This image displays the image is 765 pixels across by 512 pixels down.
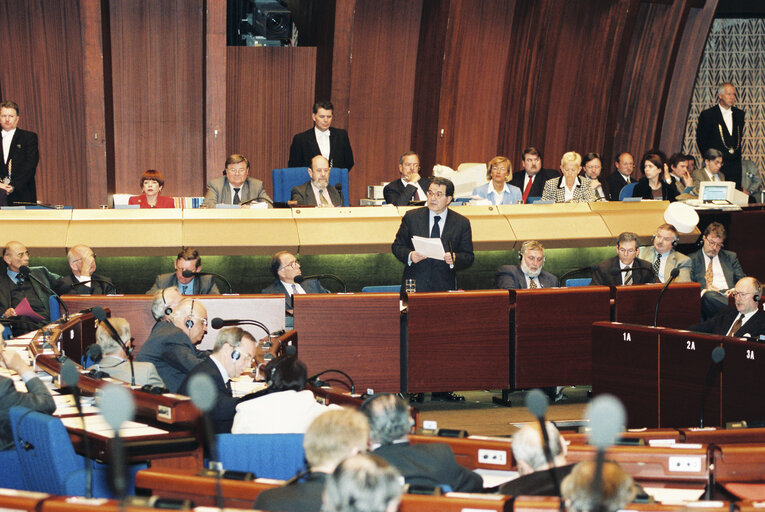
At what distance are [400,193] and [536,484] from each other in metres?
5.51

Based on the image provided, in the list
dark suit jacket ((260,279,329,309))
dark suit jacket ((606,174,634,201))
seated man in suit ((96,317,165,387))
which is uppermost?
dark suit jacket ((606,174,634,201))

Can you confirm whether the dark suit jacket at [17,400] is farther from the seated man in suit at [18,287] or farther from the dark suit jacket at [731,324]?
the dark suit jacket at [731,324]

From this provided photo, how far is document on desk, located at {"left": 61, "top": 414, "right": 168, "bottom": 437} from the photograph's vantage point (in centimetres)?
359

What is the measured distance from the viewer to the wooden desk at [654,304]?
671 cm

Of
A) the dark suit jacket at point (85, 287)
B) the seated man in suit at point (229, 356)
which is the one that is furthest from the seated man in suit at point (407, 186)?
the seated man in suit at point (229, 356)

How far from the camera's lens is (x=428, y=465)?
297cm

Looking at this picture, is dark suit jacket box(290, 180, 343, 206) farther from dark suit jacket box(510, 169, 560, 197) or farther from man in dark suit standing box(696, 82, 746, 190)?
man in dark suit standing box(696, 82, 746, 190)

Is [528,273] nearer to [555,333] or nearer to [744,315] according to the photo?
[555,333]

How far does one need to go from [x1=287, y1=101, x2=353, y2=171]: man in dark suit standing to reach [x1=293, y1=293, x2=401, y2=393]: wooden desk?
246cm

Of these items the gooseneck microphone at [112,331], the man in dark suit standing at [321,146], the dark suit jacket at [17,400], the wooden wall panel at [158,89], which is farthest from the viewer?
the wooden wall panel at [158,89]

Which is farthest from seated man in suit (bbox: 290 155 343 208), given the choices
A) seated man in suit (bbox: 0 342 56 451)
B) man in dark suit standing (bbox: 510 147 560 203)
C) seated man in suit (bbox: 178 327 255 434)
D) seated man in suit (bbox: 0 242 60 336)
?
seated man in suit (bbox: 0 342 56 451)

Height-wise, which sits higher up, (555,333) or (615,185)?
(615,185)

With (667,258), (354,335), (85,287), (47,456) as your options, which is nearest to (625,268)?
(667,258)

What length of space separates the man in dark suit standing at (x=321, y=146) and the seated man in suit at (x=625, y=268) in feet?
8.35
